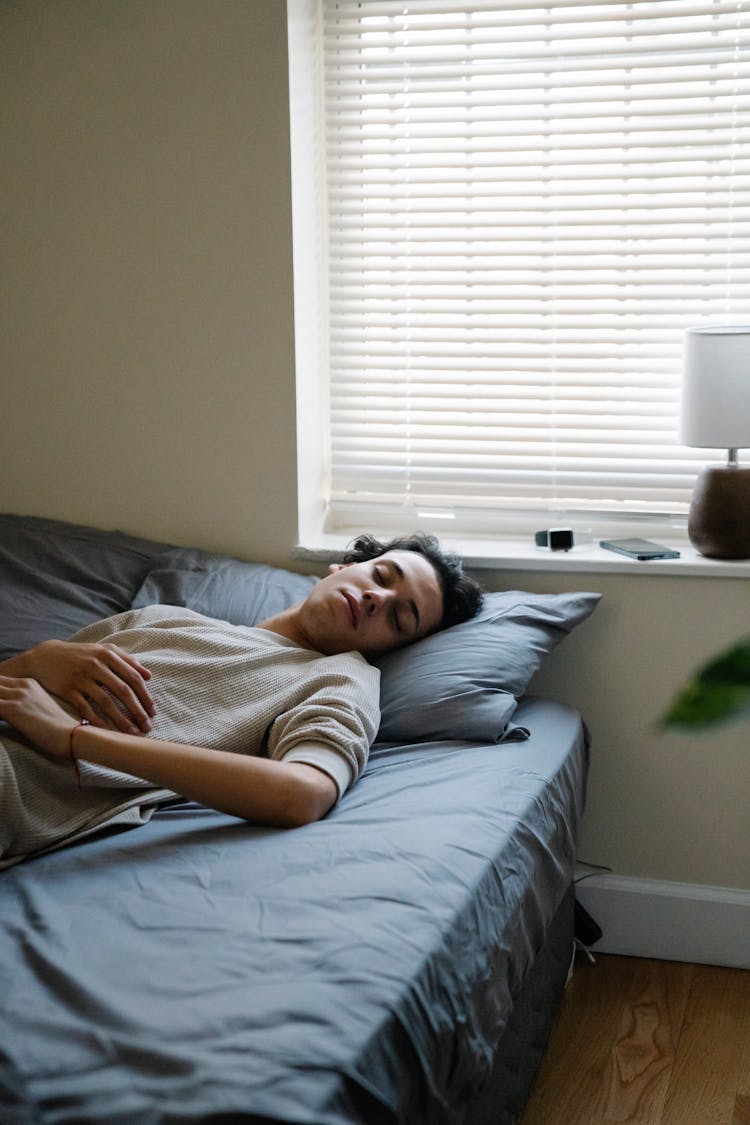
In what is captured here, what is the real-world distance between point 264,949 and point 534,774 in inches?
30.8

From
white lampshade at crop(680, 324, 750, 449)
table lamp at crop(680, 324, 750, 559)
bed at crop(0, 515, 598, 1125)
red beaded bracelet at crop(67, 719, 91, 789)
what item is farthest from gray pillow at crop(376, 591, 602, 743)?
red beaded bracelet at crop(67, 719, 91, 789)

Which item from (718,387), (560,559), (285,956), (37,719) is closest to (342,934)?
(285,956)

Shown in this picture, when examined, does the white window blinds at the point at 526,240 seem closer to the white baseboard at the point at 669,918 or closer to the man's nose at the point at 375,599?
the man's nose at the point at 375,599

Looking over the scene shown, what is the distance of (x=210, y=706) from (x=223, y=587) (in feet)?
2.05

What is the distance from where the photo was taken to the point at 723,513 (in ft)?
8.22

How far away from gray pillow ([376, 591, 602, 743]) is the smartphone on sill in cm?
19

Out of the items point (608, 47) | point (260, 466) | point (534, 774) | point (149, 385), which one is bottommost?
point (534, 774)

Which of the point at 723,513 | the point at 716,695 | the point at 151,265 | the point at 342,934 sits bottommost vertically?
the point at 342,934

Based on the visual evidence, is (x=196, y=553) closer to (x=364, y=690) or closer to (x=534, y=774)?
(x=364, y=690)

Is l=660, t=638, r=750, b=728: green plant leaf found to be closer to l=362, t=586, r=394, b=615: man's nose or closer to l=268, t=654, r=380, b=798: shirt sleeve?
l=268, t=654, r=380, b=798: shirt sleeve

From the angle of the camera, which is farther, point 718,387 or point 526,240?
point 526,240

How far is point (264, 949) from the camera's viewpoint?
1.37 metres

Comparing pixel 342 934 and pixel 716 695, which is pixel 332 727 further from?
pixel 716 695

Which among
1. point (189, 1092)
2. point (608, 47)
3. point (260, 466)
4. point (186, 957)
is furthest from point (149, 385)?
point (189, 1092)
